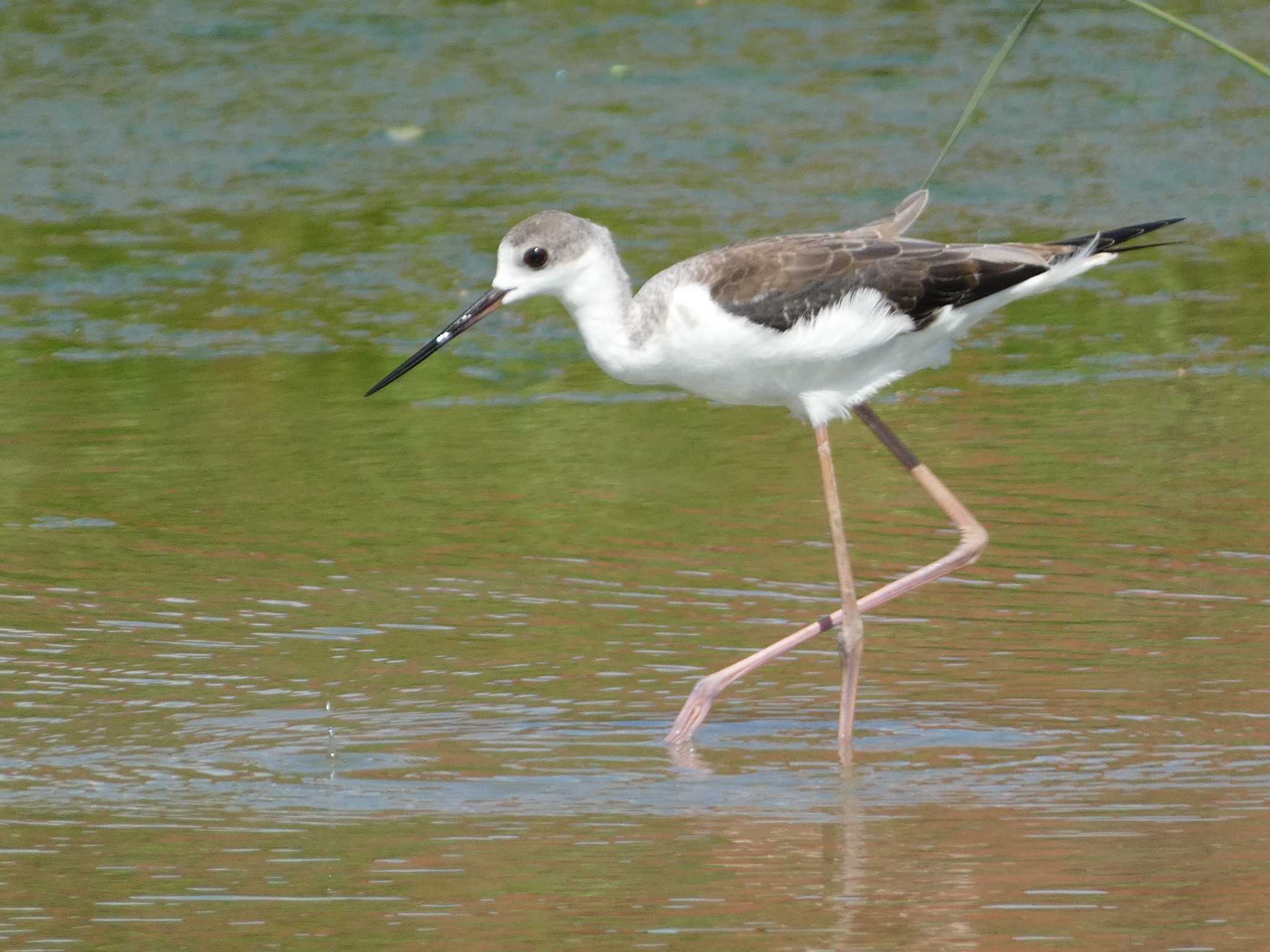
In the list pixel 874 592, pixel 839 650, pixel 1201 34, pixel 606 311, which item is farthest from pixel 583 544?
pixel 1201 34

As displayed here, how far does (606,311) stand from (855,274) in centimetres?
66

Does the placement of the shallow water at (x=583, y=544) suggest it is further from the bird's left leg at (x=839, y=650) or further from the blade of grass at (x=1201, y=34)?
the blade of grass at (x=1201, y=34)

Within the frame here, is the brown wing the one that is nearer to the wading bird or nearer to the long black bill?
the wading bird

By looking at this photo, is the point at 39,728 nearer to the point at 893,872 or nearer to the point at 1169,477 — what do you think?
the point at 893,872

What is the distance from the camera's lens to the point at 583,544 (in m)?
7.50

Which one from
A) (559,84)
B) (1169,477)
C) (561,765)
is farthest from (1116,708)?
(559,84)

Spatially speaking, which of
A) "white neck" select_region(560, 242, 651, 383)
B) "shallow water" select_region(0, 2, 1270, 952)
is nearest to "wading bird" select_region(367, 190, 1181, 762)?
"white neck" select_region(560, 242, 651, 383)

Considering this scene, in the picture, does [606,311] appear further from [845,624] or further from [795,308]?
[845,624]

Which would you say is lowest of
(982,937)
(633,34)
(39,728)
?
(982,937)

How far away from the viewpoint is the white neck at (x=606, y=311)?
6410 millimetres

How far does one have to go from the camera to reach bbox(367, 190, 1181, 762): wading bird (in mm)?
6242

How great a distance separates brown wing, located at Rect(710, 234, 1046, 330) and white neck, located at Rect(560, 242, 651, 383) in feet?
1.00

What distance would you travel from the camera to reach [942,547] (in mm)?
7402

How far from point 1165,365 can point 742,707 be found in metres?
3.75
